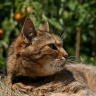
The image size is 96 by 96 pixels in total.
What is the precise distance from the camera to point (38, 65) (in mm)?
5488

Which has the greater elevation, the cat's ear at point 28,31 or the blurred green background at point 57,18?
the cat's ear at point 28,31

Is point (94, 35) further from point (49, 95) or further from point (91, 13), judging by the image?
point (49, 95)

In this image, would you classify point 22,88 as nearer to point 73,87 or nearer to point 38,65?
point 38,65

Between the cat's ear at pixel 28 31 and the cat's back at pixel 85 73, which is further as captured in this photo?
the cat's back at pixel 85 73

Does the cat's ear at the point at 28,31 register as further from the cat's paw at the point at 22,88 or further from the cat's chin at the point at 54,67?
the cat's paw at the point at 22,88

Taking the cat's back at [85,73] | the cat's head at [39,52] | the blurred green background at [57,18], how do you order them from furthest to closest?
the blurred green background at [57,18]
the cat's back at [85,73]
the cat's head at [39,52]

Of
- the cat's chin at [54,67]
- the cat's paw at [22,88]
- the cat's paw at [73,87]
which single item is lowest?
the cat's paw at [73,87]

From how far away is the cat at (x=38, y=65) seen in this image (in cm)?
549

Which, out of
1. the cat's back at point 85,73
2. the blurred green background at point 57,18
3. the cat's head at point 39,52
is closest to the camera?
the cat's head at point 39,52

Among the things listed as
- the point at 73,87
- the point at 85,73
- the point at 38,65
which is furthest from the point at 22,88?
the point at 85,73

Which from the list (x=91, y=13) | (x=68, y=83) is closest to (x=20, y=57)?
(x=68, y=83)

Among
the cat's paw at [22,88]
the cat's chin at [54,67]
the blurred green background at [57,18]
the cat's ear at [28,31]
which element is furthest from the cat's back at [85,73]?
the blurred green background at [57,18]

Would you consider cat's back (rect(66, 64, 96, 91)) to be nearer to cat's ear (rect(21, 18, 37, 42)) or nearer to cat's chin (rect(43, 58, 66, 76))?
cat's chin (rect(43, 58, 66, 76))

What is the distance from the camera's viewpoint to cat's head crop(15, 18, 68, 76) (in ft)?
18.0
